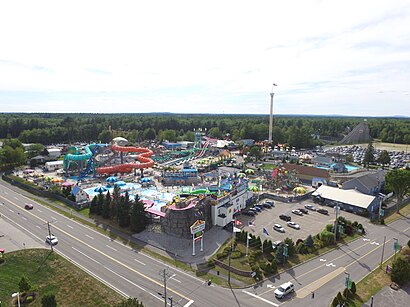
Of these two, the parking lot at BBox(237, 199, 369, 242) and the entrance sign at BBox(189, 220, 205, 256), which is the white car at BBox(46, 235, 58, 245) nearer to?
the entrance sign at BBox(189, 220, 205, 256)

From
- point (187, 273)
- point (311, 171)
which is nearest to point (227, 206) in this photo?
point (187, 273)

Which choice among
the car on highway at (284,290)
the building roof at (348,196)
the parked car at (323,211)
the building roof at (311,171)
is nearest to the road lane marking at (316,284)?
the car on highway at (284,290)

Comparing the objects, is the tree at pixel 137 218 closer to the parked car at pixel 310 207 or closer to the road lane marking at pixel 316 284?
the road lane marking at pixel 316 284

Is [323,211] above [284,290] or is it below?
below

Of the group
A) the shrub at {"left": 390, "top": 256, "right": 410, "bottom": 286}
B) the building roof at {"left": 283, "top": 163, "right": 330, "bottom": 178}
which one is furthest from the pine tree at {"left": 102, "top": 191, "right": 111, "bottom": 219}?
the building roof at {"left": 283, "top": 163, "right": 330, "bottom": 178}

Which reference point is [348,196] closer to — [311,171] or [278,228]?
[278,228]

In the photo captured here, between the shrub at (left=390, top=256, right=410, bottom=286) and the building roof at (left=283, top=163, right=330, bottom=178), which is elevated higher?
the building roof at (left=283, top=163, right=330, bottom=178)

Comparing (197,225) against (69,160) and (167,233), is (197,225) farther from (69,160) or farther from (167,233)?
(69,160)

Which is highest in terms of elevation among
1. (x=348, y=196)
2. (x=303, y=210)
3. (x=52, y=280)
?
(x=348, y=196)
